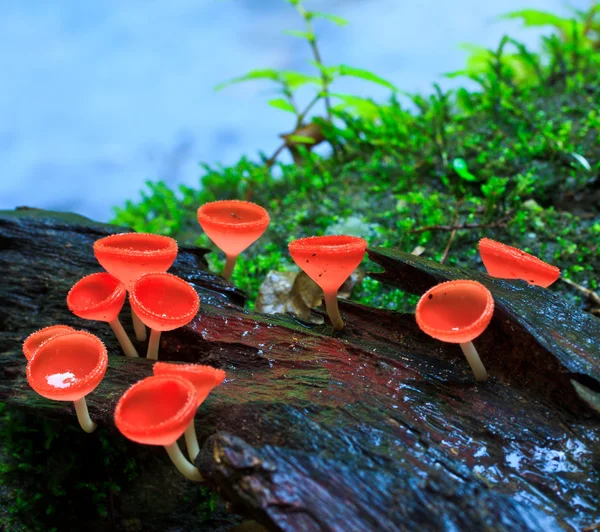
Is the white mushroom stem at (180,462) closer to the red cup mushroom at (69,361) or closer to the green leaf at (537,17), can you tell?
the red cup mushroom at (69,361)

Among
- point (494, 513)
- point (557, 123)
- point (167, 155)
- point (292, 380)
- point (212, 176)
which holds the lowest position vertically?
point (167, 155)

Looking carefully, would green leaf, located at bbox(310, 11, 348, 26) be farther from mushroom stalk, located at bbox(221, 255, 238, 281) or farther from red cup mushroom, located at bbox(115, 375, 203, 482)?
red cup mushroom, located at bbox(115, 375, 203, 482)

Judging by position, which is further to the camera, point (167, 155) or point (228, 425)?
point (167, 155)

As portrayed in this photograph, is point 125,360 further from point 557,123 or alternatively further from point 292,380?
point 557,123

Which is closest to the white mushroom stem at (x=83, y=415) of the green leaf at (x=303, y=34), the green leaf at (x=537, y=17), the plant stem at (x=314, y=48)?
the plant stem at (x=314, y=48)

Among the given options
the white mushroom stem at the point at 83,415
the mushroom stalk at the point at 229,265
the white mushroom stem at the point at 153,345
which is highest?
the mushroom stalk at the point at 229,265

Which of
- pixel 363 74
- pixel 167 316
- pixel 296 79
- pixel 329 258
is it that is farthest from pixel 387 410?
pixel 296 79

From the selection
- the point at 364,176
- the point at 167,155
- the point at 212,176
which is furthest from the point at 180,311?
the point at 167,155
